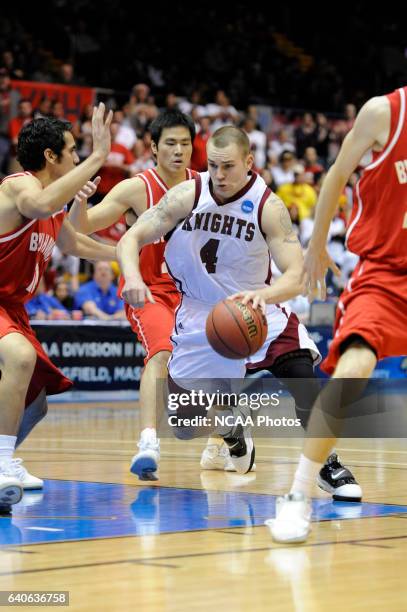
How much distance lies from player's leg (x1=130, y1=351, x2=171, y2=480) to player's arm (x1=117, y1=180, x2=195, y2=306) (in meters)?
1.02

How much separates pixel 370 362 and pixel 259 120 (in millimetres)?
15527

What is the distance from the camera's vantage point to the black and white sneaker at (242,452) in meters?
7.47

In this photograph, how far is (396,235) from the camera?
5.04 metres

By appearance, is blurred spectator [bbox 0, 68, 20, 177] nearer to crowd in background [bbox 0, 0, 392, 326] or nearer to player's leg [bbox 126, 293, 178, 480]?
crowd in background [bbox 0, 0, 392, 326]

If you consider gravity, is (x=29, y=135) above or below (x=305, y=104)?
Result: below

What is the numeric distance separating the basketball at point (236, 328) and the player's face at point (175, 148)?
2115 millimetres

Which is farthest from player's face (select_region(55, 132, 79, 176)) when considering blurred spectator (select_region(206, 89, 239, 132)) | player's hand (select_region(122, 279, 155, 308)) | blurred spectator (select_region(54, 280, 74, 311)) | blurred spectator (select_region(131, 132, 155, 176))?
blurred spectator (select_region(206, 89, 239, 132))

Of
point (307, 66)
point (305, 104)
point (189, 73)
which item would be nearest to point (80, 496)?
point (189, 73)

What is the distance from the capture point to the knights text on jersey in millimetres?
6266

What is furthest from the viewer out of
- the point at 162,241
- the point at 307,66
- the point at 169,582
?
the point at 307,66

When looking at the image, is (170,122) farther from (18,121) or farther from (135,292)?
(18,121)

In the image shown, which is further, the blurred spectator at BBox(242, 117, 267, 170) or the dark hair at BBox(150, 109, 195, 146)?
the blurred spectator at BBox(242, 117, 267, 170)

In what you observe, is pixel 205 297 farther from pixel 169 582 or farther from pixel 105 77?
pixel 105 77

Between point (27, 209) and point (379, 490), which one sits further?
point (379, 490)
